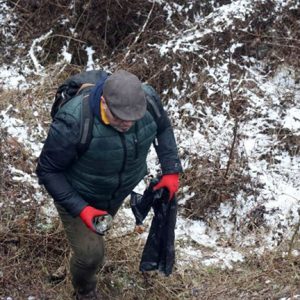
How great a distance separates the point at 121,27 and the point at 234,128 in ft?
6.48

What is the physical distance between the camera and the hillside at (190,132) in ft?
13.1

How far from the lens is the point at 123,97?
8.80 ft

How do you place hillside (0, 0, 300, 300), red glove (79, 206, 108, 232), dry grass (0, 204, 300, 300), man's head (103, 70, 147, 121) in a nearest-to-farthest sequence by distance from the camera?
man's head (103, 70, 147, 121)
red glove (79, 206, 108, 232)
dry grass (0, 204, 300, 300)
hillside (0, 0, 300, 300)

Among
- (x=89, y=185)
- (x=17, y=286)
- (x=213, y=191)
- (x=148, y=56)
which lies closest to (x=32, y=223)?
(x=17, y=286)

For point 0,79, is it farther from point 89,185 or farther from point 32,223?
point 89,185

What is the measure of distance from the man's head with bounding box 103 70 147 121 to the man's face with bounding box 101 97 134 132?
35 mm

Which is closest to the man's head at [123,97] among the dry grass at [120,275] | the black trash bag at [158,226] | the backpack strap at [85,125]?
the backpack strap at [85,125]

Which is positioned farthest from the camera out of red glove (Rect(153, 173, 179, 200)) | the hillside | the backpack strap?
the hillside

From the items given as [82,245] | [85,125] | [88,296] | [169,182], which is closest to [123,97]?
[85,125]

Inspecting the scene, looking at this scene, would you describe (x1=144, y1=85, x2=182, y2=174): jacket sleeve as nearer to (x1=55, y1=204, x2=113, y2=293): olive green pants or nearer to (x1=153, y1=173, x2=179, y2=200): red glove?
(x1=153, y1=173, x2=179, y2=200): red glove

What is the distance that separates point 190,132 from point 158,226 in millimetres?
1992

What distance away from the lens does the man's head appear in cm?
268

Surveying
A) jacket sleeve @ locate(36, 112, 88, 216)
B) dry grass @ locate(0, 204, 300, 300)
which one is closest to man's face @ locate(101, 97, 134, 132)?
jacket sleeve @ locate(36, 112, 88, 216)

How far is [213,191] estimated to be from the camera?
4.90 meters
